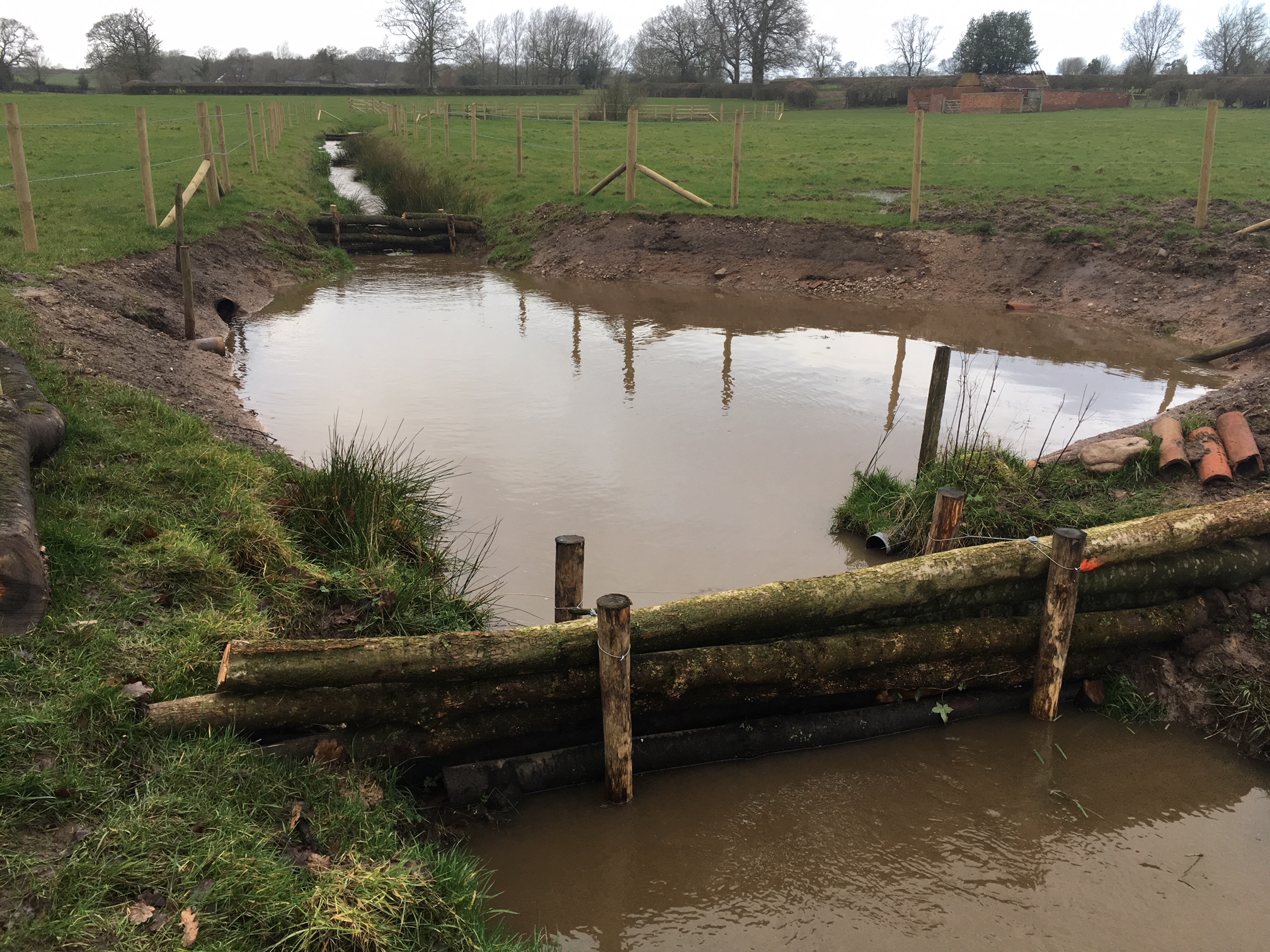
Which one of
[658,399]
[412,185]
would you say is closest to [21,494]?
[658,399]

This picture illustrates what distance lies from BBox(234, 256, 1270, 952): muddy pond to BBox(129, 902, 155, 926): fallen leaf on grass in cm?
144

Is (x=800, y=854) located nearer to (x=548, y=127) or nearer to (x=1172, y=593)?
(x=1172, y=593)

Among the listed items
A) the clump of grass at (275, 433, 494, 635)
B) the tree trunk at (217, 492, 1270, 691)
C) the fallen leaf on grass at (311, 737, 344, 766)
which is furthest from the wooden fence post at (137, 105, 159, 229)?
the fallen leaf on grass at (311, 737, 344, 766)

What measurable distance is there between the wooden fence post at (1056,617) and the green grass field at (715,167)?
443 inches

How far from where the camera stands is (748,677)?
15.5 feet

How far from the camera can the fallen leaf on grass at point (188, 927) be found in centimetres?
292

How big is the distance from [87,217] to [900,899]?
15.6 metres

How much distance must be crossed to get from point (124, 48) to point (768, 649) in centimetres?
8293

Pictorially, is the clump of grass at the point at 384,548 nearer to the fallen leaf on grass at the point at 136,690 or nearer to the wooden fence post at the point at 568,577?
the wooden fence post at the point at 568,577

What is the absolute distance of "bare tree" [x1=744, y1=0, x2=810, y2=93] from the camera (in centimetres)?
6303

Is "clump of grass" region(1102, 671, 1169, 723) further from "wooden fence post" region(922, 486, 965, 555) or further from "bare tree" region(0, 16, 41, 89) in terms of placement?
"bare tree" region(0, 16, 41, 89)

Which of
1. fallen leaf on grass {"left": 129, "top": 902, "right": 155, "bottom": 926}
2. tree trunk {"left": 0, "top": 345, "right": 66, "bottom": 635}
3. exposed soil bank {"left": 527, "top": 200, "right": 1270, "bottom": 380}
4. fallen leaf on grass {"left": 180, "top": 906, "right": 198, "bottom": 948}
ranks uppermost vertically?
exposed soil bank {"left": 527, "top": 200, "right": 1270, "bottom": 380}

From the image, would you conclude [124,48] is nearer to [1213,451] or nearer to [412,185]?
[412,185]

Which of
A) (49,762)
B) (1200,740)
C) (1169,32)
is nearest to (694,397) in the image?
(1200,740)
